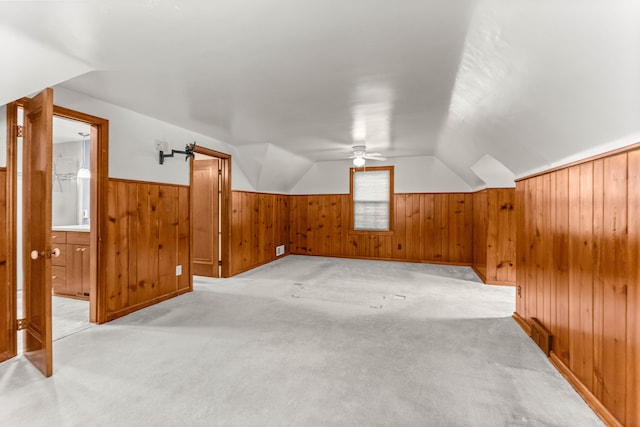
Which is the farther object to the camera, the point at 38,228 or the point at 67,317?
the point at 67,317

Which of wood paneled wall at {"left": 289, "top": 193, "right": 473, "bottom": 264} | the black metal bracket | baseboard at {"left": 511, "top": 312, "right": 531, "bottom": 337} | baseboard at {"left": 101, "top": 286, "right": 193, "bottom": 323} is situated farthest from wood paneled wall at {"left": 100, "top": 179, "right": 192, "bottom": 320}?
baseboard at {"left": 511, "top": 312, "right": 531, "bottom": 337}

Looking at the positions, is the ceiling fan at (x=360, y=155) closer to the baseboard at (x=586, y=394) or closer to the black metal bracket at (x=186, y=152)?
the black metal bracket at (x=186, y=152)

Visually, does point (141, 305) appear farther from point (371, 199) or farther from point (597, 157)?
point (371, 199)

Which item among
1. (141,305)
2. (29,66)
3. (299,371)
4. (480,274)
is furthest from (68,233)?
(480,274)

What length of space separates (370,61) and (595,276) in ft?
6.28

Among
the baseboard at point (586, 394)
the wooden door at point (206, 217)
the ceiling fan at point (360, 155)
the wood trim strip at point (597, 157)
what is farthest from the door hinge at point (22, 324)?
the ceiling fan at point (360, 155)

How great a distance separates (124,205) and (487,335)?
12.2ft

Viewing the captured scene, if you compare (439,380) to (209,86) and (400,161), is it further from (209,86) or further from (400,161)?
(400,161)

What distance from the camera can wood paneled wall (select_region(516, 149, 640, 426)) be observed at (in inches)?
56.8

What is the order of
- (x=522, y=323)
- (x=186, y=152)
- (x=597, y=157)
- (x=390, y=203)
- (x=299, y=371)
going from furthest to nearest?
(x=390, y=203), (x=186, y=152), (x=522, y=323), (x=299, y=371), (x=597, y=157)

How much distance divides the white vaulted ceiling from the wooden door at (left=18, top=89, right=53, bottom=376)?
0.25 metres

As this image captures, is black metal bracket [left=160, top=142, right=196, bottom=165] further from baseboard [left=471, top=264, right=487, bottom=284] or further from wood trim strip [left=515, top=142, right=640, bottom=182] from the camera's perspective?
baseboard [left=471, top=264, right=487, bottom=284]

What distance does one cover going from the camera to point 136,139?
3252 millimetres

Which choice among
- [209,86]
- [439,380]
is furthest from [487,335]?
[209,86]
